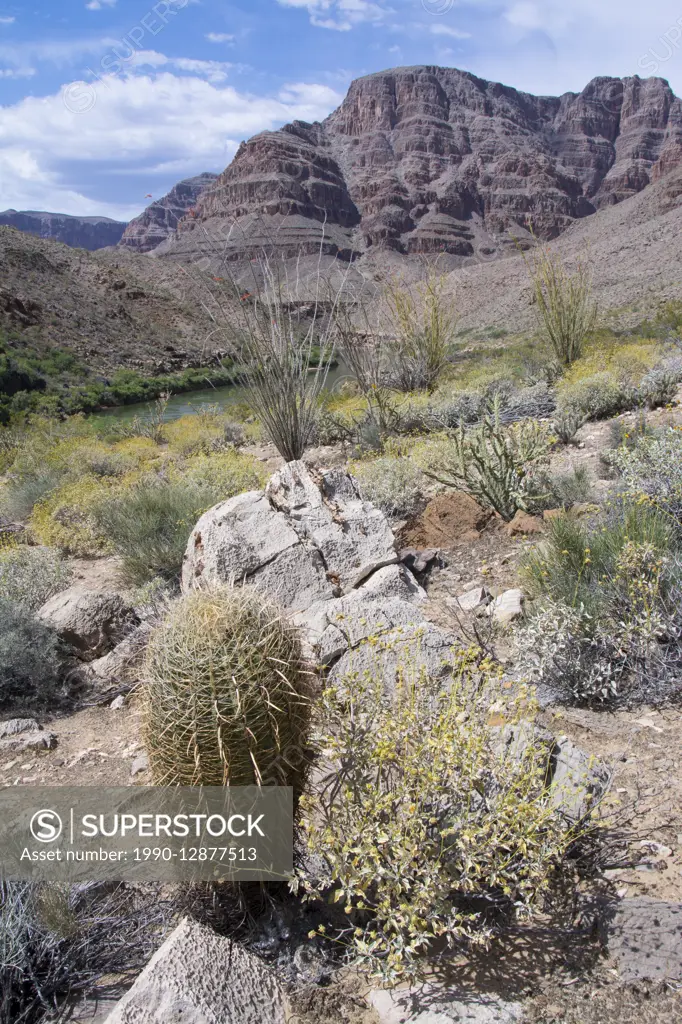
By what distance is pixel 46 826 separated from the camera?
2986mm

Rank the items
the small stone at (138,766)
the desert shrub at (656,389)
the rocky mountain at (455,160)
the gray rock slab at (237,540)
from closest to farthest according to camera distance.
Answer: the small stone at (138,766) < the gray rock slab at (237,540) < the desert shrub at (656,389) < the rocky mountain at (455,160)

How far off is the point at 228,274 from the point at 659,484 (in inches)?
175

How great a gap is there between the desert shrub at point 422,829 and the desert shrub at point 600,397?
292 inches

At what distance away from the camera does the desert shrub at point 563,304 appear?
1184 centimetres

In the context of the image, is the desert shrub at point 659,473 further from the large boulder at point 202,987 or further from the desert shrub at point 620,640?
the large boulder at point 202,987

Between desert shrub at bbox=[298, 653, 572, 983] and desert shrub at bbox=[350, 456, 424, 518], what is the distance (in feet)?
12.5

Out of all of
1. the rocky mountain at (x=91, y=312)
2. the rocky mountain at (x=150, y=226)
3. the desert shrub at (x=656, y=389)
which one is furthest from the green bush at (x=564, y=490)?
the rocky mountain at (x=150, y=226)

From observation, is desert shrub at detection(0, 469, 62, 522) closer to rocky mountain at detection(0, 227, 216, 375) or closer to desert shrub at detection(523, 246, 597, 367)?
desert shrub at detection(523, 246, 597, 367)

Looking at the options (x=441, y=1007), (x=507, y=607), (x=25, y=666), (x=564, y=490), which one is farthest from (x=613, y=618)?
(x=25, y=666)

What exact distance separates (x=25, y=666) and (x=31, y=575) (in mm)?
1743

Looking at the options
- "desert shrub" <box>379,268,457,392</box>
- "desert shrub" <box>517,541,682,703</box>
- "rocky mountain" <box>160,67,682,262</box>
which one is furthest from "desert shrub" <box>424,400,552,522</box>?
"rocky mountain" <box>160,67,682,262</box>

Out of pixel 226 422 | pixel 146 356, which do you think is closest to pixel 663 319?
pixel 226 422

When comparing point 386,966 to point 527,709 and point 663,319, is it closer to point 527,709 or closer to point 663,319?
point 527,709

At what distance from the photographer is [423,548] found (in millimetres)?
5586
